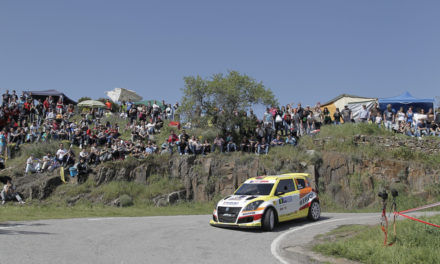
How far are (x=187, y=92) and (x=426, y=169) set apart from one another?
52.1 ft

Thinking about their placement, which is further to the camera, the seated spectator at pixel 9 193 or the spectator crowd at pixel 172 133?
the spectator crowd at pixel 172 133

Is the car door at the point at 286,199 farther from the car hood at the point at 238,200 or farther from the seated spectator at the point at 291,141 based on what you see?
the seated spectator at the point at 291,141

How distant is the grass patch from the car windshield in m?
4.36

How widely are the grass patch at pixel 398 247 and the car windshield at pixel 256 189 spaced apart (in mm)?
4362

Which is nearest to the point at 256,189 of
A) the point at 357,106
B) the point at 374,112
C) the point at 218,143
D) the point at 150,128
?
the point at 218,143

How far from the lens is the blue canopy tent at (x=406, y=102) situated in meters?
28.5

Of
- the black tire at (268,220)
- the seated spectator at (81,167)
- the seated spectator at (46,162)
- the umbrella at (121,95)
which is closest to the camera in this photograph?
the black tire at (268,220)

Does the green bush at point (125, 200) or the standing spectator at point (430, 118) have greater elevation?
the standing spectator at point (430, 118)

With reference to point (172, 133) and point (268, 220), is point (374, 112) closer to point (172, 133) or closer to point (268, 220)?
point (172, 133)

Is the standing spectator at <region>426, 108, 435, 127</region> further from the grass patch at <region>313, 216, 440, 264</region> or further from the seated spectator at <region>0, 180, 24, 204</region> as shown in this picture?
the seated spectator at <region>0, 180, 24, 204</region>

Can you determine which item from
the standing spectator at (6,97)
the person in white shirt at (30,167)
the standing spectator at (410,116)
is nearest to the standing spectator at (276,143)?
the standing spectator at (410,116)

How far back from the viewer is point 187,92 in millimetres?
27875

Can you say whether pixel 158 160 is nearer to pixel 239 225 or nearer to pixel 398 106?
pixel 239 225

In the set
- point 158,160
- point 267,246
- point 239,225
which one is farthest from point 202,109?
point 267,246
